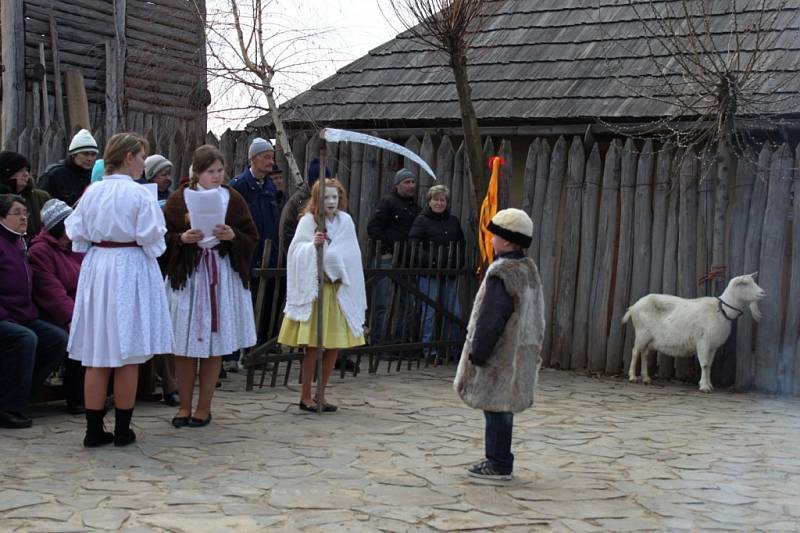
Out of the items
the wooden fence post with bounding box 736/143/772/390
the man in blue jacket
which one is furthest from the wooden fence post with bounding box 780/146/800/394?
the man in blue jacket

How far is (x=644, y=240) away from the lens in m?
9.99

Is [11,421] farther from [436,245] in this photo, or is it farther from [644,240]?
[644,240]

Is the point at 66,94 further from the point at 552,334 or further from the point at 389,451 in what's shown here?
the point at 389,451

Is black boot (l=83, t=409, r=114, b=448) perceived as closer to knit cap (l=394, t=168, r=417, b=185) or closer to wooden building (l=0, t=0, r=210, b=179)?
knit cap (l=394, t=168, r=417, b=185)

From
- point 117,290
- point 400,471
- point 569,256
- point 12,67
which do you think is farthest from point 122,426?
point 12,67

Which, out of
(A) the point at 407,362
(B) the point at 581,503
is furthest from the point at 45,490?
(A) the point at 407,362

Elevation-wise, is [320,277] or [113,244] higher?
[113,244]

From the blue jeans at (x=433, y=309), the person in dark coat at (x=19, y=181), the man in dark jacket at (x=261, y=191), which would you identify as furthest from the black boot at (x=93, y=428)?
the blue jeans at (x=433, y=309)

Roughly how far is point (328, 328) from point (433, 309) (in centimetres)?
304

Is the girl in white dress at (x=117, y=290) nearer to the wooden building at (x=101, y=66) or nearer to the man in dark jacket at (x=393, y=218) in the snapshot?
the man in dark jacket at (x=393, y=218)

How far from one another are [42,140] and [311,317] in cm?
641

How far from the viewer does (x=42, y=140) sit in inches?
496

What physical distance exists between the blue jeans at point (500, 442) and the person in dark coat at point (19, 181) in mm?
3795

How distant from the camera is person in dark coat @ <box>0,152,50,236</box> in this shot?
7707 mm
